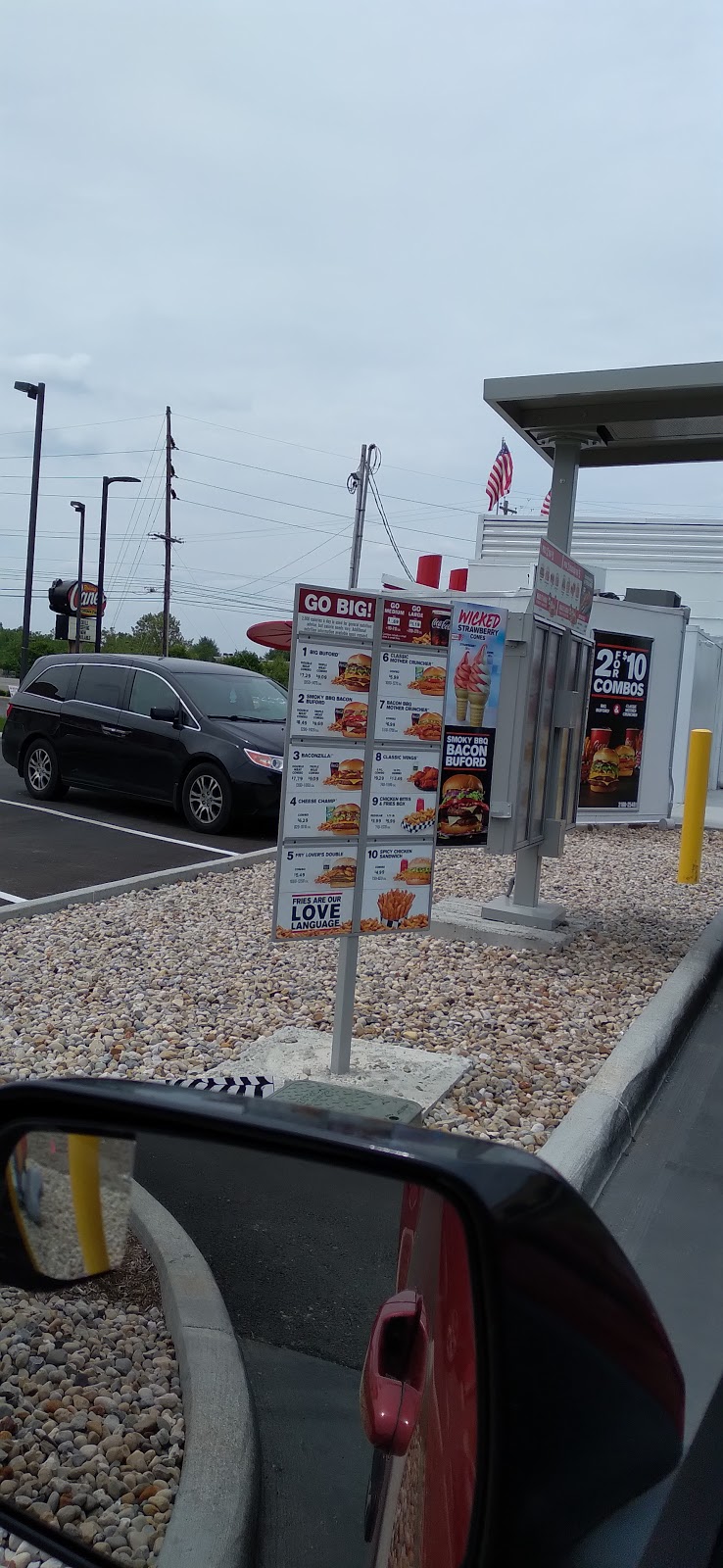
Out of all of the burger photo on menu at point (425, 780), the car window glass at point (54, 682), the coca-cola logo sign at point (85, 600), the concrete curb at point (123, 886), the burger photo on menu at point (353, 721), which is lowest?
the concrete curb at point (123, 886)

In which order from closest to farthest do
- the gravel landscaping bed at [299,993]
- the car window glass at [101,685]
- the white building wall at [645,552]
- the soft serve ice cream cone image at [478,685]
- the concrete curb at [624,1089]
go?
the concrete curb at [624,1089] < the gravel landscaping bed at [299,993] < the soft serve ice cream cone image at [478,685] < the car window glass at [101,685] < the white building wall at [645,552]

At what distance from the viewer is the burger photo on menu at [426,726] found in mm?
4918

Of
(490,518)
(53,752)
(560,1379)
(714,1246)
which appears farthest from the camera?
(490,518)

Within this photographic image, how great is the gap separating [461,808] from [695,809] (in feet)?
14.3

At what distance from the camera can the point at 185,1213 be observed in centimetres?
136

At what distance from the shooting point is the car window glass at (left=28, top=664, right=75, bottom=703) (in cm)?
1392

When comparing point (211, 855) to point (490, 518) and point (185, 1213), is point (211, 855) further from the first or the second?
point (490, 518)

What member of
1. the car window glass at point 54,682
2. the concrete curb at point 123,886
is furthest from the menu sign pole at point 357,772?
the car window glass at point 54,682

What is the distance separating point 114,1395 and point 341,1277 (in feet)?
1.36

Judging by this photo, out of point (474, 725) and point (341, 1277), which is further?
point (474, 725)

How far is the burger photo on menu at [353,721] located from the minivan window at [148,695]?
27.2 feet

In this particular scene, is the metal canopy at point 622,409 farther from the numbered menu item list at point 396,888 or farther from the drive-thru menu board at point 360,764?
the numbered menu item list at point 396,888

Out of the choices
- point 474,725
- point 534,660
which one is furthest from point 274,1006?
point 534,660

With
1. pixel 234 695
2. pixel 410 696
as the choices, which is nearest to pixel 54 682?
pixel 234 695
